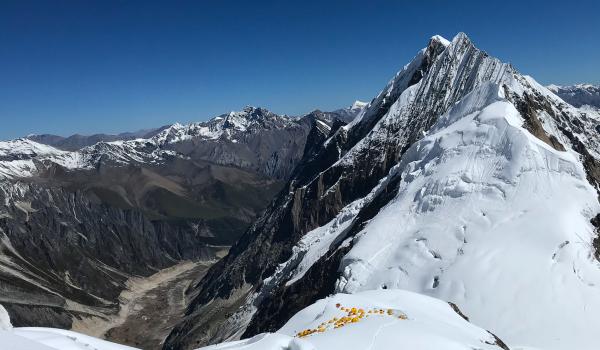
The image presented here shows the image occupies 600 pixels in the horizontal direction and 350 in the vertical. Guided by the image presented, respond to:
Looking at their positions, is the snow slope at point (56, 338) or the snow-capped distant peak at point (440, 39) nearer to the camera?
Result: the snow slope at point (56, 338)

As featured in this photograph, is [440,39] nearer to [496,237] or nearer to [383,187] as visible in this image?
[383,187]

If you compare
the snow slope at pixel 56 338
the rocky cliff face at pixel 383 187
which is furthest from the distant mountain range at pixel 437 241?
the rocky cliff face at pixel 383 187

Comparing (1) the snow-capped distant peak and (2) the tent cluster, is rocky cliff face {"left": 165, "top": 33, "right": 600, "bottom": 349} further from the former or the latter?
(2) the tent cluster

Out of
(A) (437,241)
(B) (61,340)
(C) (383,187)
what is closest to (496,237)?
(A) (437,241)

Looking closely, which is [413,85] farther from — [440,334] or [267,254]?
[440,334]

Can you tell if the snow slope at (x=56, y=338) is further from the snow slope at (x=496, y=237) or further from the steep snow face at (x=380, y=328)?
the snow slope at (x=496, y=237)

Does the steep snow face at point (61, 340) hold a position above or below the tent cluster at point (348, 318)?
below

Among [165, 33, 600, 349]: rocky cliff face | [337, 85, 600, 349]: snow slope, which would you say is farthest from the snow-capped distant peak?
[337, 85, 600, 349]: snow slope
